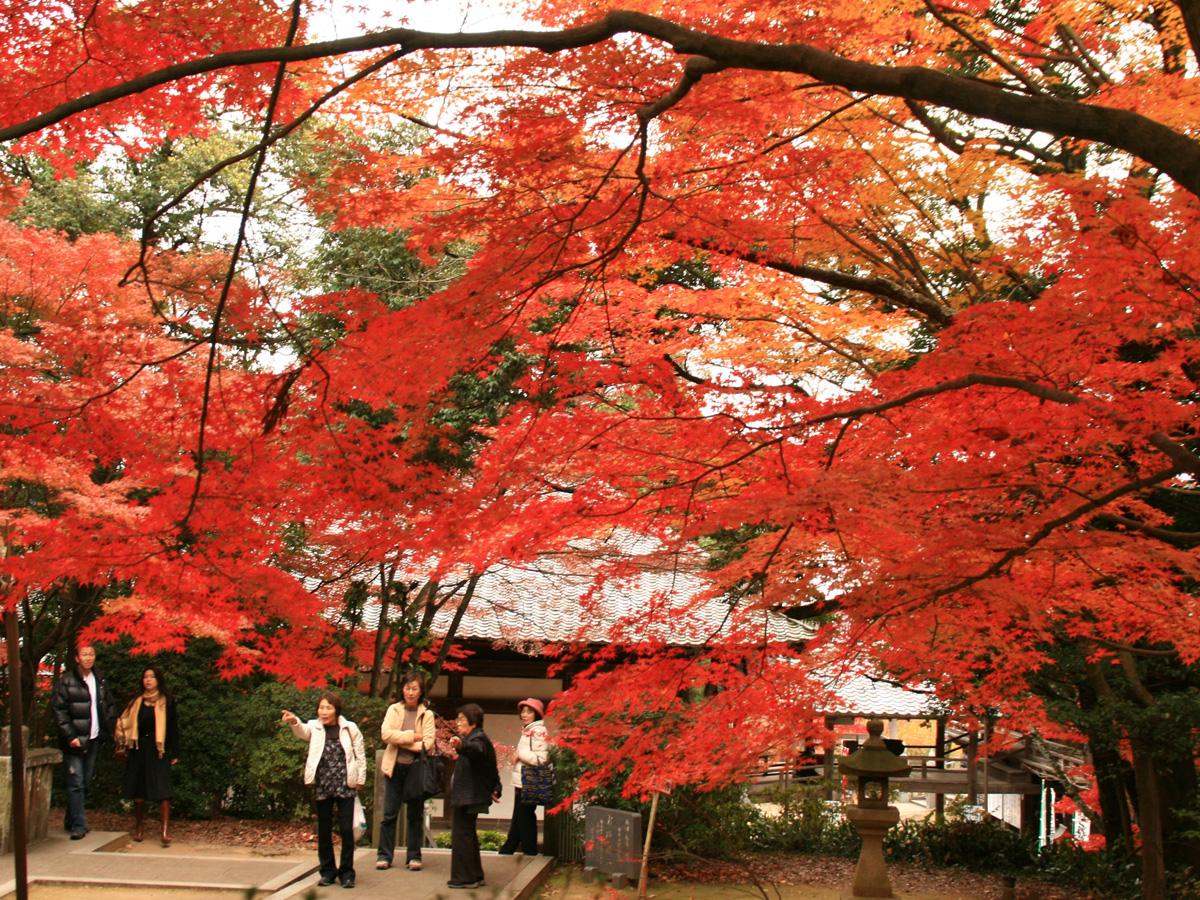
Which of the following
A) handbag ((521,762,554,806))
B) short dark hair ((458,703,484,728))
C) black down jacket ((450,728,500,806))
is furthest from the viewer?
handbag ((521,762,554,806))

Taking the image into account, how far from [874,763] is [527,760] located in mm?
2714

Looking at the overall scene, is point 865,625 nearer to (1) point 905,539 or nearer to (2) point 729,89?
(1) point 905,539

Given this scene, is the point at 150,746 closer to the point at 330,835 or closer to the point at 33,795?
the point at 33,795

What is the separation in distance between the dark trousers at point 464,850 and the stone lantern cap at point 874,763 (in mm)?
2909

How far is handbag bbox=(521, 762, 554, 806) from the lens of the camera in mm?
7930

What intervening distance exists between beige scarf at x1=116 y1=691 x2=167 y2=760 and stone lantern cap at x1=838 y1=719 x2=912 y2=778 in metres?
6.15

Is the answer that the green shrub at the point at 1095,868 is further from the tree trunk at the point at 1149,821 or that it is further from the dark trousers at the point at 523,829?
the dark trousers at the point at 523,829

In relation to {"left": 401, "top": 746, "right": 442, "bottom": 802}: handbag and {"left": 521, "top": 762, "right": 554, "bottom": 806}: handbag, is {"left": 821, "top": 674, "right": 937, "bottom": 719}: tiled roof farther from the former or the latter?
{"left": 401, "top": 746, "right": 442, "bottom": 802}: handbag

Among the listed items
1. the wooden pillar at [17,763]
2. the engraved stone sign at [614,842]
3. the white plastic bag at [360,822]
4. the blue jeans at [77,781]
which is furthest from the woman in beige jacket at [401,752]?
the wooden pillar at [17,763]

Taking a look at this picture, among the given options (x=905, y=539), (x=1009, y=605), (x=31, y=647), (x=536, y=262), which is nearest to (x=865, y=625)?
(x=905, y=539)

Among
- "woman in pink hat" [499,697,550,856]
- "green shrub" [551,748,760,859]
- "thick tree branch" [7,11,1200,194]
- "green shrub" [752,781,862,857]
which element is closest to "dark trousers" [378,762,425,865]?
"woman in pink hat" [499,697,550,856]

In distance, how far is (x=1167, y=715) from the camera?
7883mm

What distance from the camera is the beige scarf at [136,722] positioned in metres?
9.04

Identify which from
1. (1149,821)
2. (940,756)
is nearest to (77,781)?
(1149,821)
